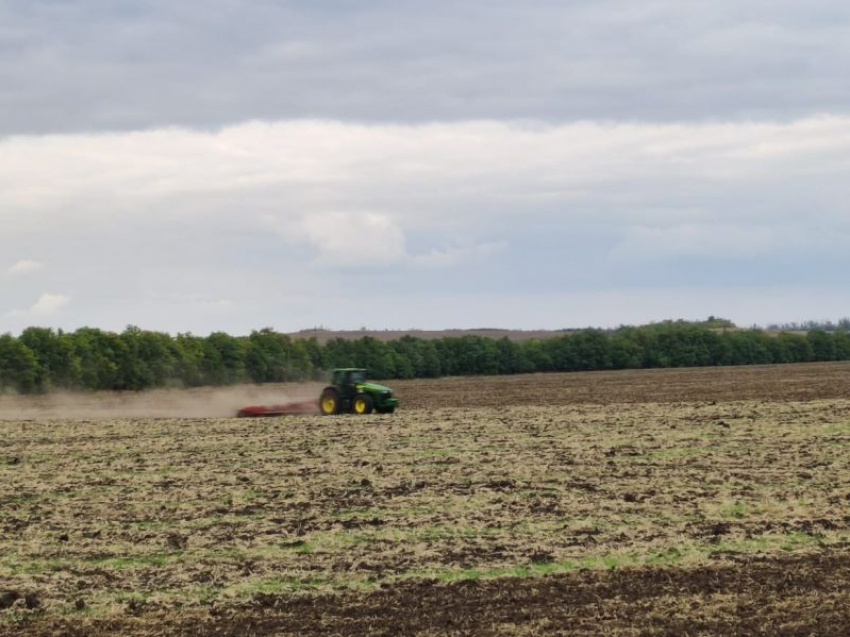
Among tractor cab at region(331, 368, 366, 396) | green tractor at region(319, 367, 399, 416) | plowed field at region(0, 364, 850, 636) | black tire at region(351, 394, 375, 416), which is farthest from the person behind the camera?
tractor cab at region(331, 368, 366, 396)

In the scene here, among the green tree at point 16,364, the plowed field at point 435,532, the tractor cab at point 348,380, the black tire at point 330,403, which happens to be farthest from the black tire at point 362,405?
the green tree at point 16,364

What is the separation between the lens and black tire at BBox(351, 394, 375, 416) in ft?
135

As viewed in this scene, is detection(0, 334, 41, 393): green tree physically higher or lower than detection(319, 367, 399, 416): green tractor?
higher

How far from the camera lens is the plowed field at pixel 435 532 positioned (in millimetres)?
12547

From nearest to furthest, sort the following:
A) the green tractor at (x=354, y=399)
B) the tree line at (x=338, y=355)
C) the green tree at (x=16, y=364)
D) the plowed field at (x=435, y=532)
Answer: the plowed field at (x=435, y=532) → the green tractor at (x=354, y=399) → the green tree at (x=16, y=364) → the tree line at (x=338, y=355)

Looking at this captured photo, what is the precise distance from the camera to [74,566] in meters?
15.6

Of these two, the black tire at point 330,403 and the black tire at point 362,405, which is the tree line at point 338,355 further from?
the black tire at point 362,405

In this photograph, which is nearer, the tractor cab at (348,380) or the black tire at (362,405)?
the black tire at (362,405)

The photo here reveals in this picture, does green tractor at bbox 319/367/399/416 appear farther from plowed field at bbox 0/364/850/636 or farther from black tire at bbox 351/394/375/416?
plowed field at bbox 0/364/850/636

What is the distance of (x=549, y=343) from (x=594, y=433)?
86447mm

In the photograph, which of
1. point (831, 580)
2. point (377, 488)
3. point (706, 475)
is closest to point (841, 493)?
point (706, 475)

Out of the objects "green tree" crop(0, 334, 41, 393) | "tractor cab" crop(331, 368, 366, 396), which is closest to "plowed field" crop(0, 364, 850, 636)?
"tractor cab" crop(331, 368, 366, 396)

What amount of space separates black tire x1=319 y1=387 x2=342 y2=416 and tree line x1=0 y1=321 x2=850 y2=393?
35795mm

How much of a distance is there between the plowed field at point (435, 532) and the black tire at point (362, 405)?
8007 mm
